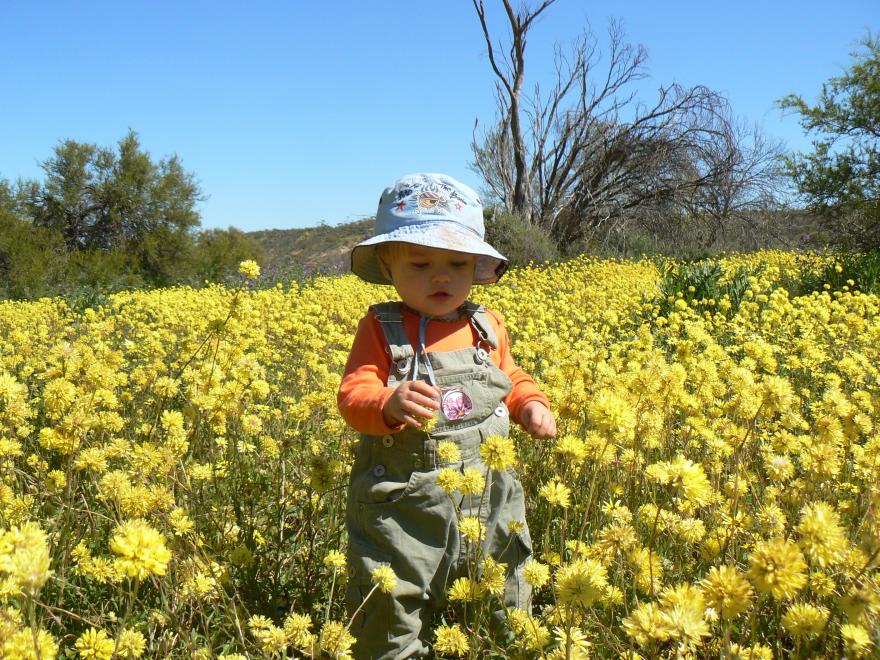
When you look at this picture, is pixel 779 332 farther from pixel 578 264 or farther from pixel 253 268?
pixel 578 264

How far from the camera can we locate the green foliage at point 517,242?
1587cm

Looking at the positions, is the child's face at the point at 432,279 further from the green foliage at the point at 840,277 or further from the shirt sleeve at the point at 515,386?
the green foliage at the point at 840,277

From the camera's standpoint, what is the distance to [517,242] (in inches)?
628

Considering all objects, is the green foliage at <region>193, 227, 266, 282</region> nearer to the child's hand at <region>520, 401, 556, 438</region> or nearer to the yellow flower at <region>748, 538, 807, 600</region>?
the child's hand at <region>520, 401, 556, 438</region>

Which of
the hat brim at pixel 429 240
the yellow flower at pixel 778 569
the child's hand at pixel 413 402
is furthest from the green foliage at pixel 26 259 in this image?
the yellow flower at pixel 778 569

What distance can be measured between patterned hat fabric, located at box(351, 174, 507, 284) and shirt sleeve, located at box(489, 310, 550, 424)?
29 centimetres

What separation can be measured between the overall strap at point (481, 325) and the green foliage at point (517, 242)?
44.3ft

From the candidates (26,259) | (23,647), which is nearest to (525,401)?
(23,647)

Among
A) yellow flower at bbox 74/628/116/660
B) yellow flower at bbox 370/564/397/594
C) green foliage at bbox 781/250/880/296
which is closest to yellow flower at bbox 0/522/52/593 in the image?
yellow flower at bbox 74/628/116/660

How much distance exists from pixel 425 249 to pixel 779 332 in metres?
4.05

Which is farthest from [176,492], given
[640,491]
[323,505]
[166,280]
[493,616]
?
[166,280]

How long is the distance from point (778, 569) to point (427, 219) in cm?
132

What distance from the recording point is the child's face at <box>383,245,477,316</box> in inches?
76.7

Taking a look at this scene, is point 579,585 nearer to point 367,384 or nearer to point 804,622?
point 804,622
